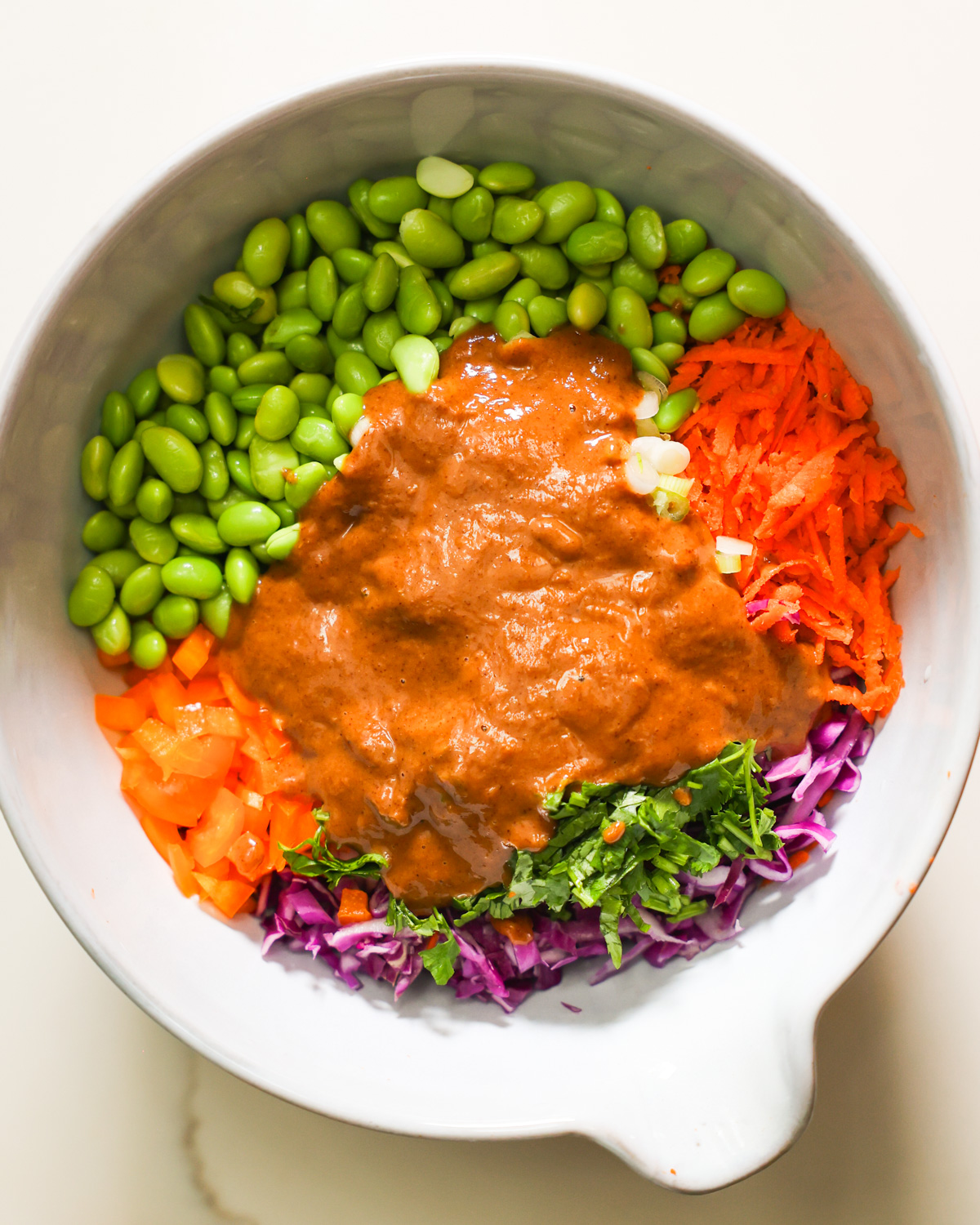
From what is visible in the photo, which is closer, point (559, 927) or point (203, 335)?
point (203, 335)

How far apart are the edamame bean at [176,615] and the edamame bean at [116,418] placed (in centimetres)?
44

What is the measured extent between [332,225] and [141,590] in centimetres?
110

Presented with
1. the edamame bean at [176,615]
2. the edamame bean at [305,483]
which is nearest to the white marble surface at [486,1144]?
the edamame bean at [176,615]

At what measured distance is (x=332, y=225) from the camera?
251cm

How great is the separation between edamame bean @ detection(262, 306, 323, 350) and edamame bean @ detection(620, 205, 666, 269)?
88 cm

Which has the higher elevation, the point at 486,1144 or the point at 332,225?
the point at 332,225

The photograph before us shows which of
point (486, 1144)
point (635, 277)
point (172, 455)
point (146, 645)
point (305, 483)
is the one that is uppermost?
point (635, 277)

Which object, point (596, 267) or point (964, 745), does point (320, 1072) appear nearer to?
point (964, 745)

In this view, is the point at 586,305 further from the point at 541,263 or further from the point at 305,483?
the point at 305,483

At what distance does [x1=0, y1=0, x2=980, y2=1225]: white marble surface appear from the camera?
2881mm

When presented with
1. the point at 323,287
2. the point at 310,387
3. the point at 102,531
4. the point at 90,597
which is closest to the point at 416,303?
the point at 323,287

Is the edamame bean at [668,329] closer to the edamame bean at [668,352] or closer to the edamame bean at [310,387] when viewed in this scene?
the edamame bean at [668,352]

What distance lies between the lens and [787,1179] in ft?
9.69

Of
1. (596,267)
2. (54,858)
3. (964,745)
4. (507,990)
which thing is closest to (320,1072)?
(507,990)
